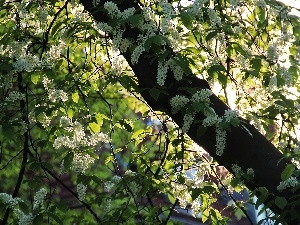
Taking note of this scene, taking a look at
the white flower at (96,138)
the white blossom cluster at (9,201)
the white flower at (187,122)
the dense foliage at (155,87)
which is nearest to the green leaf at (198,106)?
the dense foliage at (155,87)

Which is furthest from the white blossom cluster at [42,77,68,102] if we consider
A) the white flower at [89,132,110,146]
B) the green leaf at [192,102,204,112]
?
the green leaf at [192,102,204,112]

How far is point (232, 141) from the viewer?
3445 millimetres

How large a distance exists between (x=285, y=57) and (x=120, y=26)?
124cm

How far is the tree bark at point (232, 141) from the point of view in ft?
11.2

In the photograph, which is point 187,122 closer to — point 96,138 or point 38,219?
point 96,138

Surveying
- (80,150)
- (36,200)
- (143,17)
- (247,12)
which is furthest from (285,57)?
(36,200)

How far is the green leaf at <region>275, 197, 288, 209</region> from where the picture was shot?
3.16 meters

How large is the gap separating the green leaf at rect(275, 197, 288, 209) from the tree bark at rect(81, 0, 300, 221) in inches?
3.9

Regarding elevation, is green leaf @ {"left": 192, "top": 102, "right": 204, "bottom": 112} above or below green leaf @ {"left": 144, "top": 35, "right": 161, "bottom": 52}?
below

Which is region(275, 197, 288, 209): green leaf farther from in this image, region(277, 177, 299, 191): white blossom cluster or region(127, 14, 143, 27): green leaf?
region(127, 14, 143, 27): green leaf

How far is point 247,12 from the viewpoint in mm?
4648

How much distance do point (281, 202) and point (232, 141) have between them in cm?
47

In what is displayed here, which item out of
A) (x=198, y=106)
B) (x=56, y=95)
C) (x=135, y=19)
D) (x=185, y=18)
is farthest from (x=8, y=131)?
(x=185, y=18)

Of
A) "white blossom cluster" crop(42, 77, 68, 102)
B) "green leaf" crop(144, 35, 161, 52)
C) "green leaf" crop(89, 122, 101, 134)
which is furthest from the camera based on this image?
"green leaf" crop(89, 122, 101, 134)
